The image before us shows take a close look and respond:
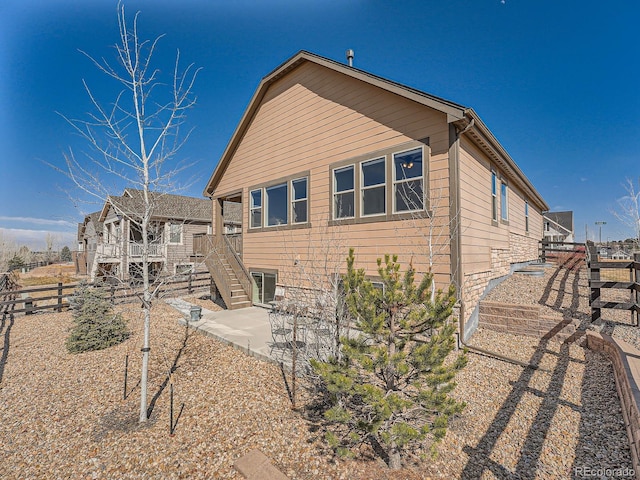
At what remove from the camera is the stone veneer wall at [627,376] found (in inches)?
122

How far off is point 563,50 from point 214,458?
55.8ft

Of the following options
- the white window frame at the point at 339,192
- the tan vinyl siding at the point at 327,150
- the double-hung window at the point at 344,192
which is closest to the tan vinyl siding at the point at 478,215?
the tan vinyl siding at the point at 327,150

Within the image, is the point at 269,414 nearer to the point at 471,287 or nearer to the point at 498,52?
the point at 471,287

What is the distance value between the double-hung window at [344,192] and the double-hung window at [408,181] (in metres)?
1.35

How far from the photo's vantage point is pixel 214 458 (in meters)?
3.37

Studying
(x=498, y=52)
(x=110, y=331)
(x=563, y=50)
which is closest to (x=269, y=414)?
(x=110, y=331)

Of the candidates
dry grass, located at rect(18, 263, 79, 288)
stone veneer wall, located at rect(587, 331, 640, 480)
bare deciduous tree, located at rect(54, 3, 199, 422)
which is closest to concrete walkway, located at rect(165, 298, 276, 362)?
bare deciduous tree, located at rect(54, 3, 199, 422)

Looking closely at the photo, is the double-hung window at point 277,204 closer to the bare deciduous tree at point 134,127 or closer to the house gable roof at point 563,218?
the bare deciduous tree at point 134,127

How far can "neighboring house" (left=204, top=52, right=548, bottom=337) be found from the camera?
654 cm

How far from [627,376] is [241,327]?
316 inches

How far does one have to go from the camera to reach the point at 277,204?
10672mm

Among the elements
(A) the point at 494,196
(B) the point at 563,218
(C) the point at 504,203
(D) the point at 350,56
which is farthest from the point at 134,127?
(B) the point at 563,218

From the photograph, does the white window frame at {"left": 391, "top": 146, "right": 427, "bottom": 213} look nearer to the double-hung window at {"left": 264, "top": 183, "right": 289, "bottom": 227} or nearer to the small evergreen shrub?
the double-hung window at {"left": 264, "top": 183, "right": 289, "bottom": 227}

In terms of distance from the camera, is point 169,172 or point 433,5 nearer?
point 169,172
